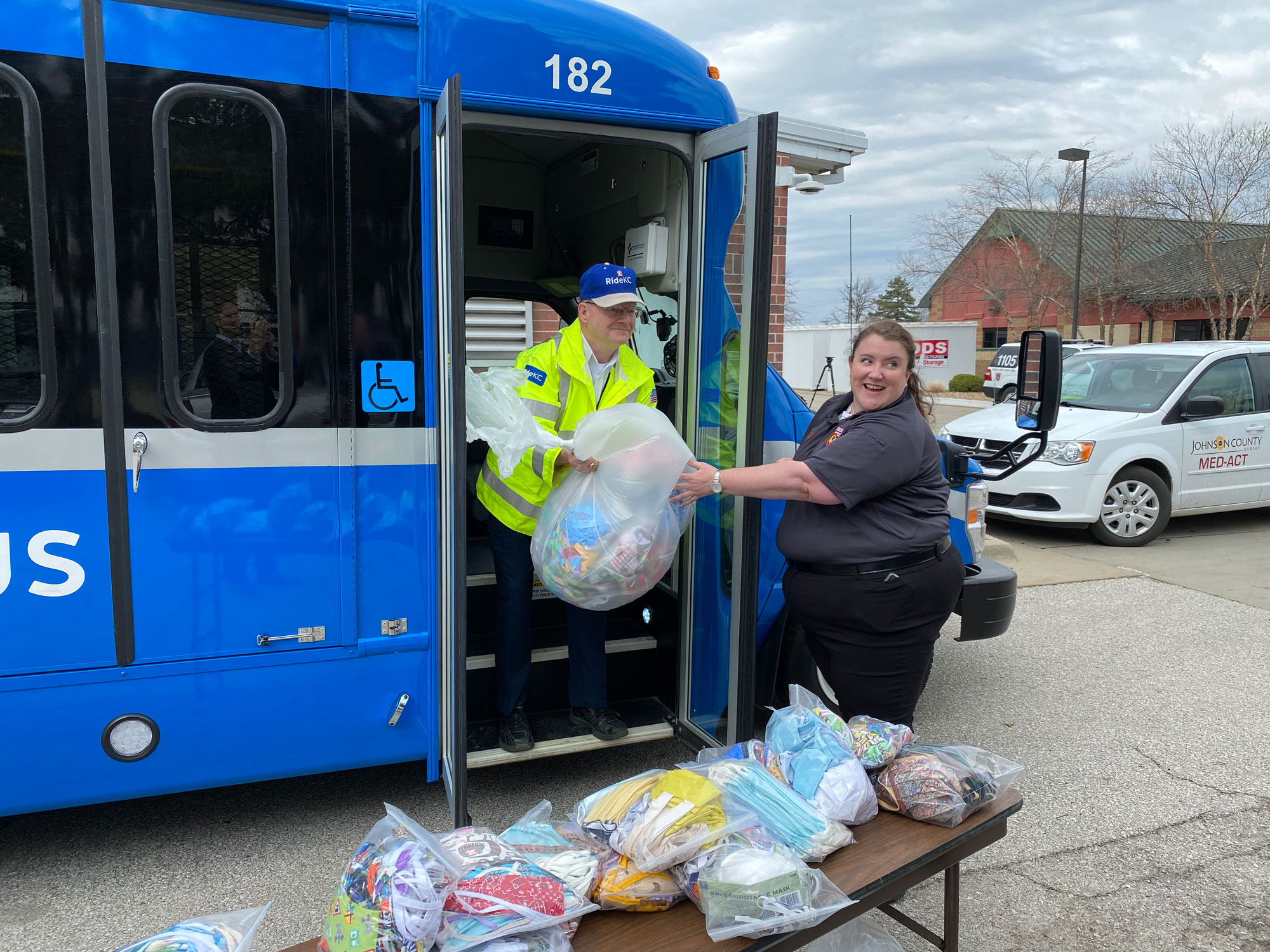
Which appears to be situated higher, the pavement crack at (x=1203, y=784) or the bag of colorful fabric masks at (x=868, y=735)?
the bag of colorful fabric masks at (x=868, y=735)

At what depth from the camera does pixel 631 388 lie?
3332 millimetres

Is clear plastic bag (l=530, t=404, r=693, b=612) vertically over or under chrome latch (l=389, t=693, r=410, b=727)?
over

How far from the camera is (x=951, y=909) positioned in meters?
2.50

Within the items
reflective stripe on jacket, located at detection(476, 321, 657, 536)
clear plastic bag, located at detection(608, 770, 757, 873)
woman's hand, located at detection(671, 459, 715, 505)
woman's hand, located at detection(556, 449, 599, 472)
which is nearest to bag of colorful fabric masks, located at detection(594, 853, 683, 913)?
clear plastic bag, located at detection(608, 770, 757, 873)

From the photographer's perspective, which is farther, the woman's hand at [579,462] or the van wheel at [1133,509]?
the van wheel at [1133,509]

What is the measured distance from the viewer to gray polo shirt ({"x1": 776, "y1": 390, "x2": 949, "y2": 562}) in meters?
2.62

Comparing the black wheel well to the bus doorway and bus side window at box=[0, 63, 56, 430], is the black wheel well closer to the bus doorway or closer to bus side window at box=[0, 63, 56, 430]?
the bus doorway

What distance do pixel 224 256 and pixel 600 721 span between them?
6.95 feet

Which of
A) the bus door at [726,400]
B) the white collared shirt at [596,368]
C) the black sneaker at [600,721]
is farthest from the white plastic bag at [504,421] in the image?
the black sneaker at [600,721]

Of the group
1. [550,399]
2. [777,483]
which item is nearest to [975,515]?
[777,483]

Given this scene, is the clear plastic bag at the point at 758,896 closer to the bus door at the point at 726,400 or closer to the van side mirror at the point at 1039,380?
the bus door at the point at 726,400

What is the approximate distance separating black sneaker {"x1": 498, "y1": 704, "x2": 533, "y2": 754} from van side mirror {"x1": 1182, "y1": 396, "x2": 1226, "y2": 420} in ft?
23.8

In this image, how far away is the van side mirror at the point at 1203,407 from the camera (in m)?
8.07

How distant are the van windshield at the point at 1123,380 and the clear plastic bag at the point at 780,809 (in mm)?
7415
